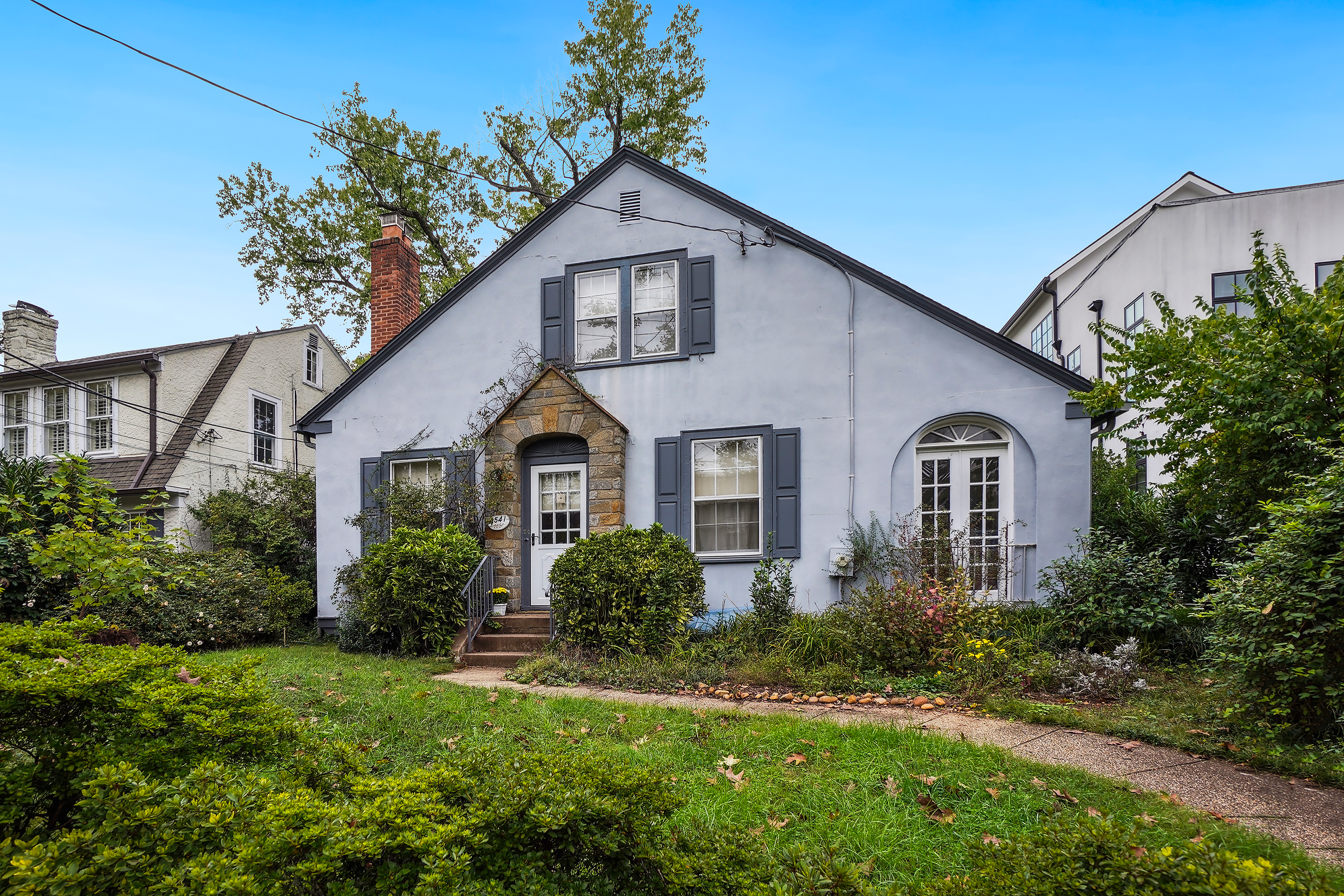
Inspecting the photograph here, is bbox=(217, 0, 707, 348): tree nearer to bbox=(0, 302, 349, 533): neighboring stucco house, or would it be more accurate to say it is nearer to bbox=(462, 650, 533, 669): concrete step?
bbox=(0, 302, 349, 533): neighboring stucco house

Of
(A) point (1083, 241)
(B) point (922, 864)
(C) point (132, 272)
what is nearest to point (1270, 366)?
(B) point (922, 864)

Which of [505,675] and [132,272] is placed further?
[132,272]

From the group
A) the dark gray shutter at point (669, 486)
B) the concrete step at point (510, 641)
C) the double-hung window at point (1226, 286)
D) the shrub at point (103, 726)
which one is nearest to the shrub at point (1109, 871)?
the shrub at point (103, 726)

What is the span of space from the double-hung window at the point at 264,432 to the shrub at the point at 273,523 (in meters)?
1.90

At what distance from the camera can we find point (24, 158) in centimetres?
916

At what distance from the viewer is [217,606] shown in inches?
402

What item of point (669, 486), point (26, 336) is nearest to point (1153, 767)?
point (669, 486)

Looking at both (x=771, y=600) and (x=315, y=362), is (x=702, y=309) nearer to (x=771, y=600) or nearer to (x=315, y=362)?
(x=771, y=600)

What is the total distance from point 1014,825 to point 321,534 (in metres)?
10.5

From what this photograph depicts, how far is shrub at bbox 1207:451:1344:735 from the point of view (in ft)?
13.7

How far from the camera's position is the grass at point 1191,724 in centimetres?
399

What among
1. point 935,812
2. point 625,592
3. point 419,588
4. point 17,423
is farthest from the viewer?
point 17,423

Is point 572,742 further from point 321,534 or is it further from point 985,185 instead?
point 985,185

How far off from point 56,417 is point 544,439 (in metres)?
12.6
